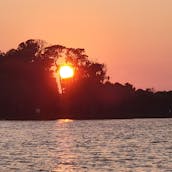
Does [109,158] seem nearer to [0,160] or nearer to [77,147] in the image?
[0,160]

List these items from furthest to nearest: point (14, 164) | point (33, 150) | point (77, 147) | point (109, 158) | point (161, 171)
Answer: point (77, 147) < point (33, 150) < point (109, 158) < point (14, 164) < point (161, 171)

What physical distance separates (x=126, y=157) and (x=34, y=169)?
12.1 meters

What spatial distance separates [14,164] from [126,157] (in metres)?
11.0

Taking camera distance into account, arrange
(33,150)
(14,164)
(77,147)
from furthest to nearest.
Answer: (77,147), (33,150), (14,164)

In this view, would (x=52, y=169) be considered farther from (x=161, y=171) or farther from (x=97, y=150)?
(x=97, y=150)

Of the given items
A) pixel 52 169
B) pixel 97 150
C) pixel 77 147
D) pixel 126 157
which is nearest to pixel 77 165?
pixel 52 169

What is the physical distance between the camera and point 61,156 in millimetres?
65250

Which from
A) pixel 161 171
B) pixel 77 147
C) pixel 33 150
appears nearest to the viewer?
pixel 161 171

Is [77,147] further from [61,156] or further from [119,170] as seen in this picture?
[119,170]

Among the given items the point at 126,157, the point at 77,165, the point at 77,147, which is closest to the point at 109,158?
the point at 126,157

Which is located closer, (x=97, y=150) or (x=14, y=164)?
(x=14, y=164)

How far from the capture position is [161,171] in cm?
5181

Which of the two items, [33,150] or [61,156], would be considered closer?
[61,156]

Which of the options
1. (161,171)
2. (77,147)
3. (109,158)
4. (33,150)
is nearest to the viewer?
(161,171)
